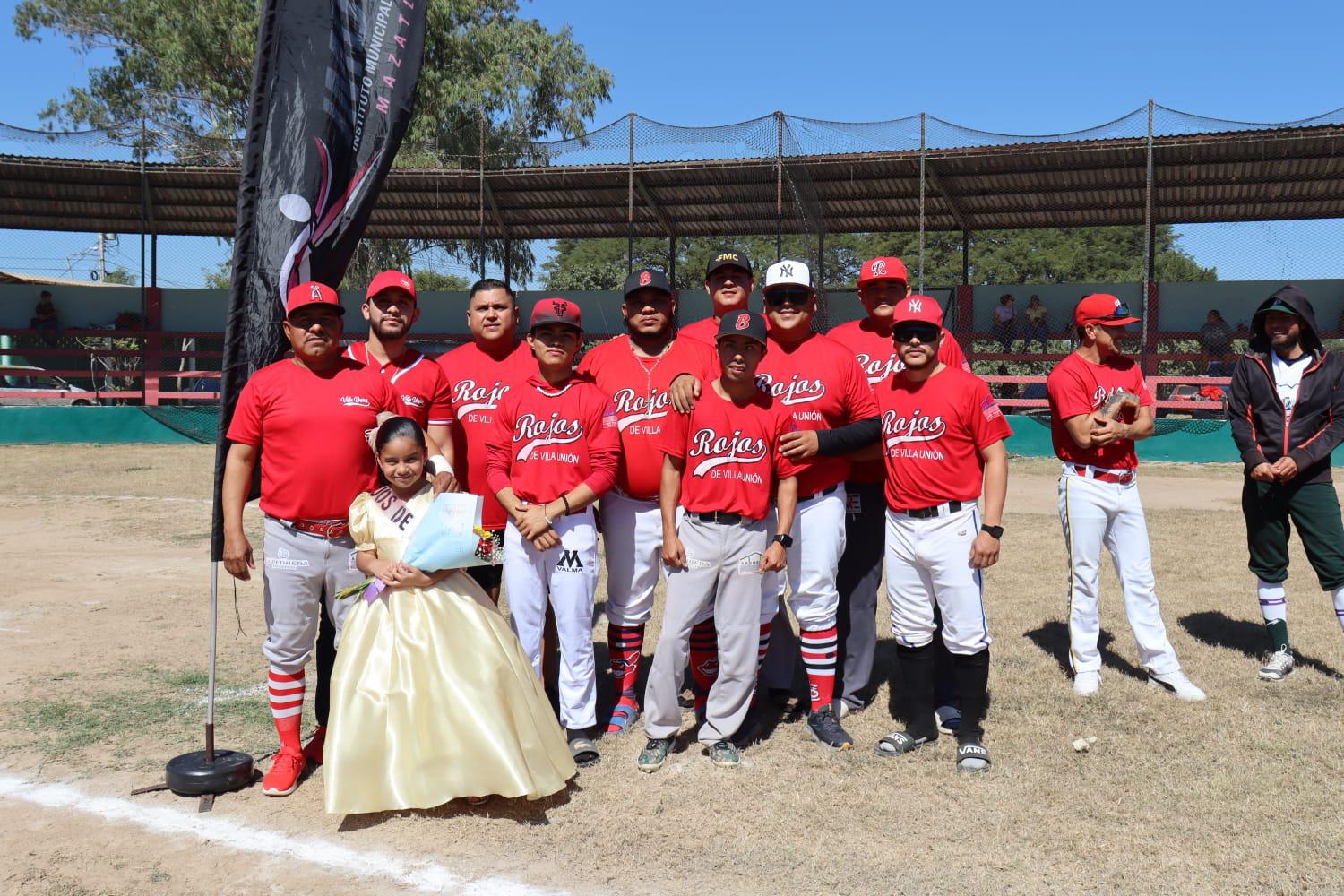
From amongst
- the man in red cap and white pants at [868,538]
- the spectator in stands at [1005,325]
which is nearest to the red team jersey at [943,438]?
the man in red cap and white pants at [868,538]

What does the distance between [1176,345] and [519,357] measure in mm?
20724

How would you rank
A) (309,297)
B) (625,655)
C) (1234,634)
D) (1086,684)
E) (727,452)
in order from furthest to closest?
(1234,634) < (1086,684) < (625,655) < (727,452) < (309,297)

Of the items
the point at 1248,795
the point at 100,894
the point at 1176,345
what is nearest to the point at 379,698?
the point at 100,894

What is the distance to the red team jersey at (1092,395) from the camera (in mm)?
5266

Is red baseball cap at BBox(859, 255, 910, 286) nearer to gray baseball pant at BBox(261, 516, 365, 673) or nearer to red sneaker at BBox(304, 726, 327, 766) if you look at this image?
gray baseball pant at BBox(261, 516, 365, 673)

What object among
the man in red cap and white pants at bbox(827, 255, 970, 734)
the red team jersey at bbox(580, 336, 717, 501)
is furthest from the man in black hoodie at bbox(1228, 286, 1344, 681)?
the red team jersey at bbox(580, 336, 717, 501)

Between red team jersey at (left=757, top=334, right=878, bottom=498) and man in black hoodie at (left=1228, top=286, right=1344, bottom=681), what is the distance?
245 cm

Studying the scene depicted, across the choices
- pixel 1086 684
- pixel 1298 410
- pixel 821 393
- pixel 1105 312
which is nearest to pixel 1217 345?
pixel 1298 410

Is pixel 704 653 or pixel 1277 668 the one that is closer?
pixel 704 653

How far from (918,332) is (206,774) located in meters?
3.49

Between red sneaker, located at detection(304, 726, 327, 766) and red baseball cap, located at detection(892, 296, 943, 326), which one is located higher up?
red baseball cap, located at detection(892, 296, 943, 326)

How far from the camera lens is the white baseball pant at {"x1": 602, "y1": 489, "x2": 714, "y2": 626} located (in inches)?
188

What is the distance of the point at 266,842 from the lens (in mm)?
3717

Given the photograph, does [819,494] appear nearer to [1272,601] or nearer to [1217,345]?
[1272,601]
